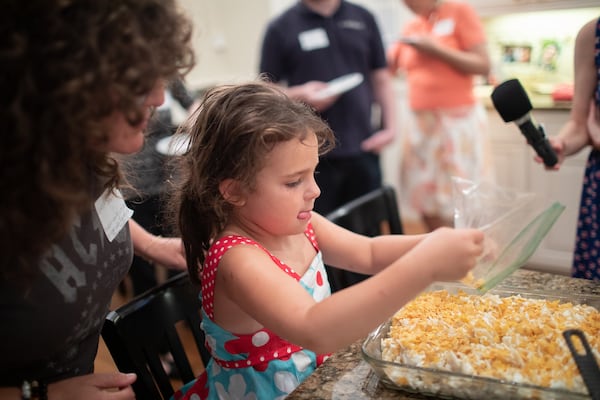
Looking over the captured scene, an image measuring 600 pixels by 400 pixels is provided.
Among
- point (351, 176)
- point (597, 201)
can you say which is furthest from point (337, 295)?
point (351, 176)

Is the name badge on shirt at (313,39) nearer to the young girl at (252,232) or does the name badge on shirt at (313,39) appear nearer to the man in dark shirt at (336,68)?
the man in dark shirt at (336,68)

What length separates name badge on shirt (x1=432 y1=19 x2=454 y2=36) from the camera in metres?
2.97

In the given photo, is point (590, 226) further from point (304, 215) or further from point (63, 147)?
point (63, 147)

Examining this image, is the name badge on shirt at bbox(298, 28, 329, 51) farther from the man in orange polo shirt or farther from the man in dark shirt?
the man in orange polo shirt

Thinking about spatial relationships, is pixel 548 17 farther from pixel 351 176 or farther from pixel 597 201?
pixel 597 201

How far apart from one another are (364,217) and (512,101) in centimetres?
54

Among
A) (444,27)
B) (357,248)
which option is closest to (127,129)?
(357,248)

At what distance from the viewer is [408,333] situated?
3.11 ft

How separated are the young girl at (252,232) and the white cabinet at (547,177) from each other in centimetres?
249

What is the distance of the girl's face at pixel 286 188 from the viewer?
1012mm

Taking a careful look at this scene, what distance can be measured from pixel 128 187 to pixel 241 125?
0.26 metres

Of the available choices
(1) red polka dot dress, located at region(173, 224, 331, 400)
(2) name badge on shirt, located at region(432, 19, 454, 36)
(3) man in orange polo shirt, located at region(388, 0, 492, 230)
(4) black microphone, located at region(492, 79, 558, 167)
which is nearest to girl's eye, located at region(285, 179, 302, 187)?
(1) red polka dot dress, located at region(173, 224, 331, 400)

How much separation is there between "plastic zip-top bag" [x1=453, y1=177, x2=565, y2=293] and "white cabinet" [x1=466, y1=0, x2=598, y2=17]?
2607 mm

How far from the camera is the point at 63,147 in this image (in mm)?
719
